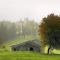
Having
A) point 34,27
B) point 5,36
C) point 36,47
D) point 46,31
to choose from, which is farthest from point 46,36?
point 34,27


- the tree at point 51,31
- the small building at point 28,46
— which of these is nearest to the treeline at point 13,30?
the small building at point 28,46

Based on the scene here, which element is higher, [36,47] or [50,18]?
[50,18]

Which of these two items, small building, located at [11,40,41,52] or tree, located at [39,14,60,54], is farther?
small building, located at [11,40,41,52]

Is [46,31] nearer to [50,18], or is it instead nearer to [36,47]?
[50,18]

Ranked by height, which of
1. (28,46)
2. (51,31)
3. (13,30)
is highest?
(13,30)

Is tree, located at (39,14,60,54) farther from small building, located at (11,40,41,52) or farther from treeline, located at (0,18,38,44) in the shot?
treeline, located at (0,18,38,44)

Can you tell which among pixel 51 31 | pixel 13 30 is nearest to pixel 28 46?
pixel 51 31

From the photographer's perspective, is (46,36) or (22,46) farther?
(22,46)

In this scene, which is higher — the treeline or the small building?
the treeline

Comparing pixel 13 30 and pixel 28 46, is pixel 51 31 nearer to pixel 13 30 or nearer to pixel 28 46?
pixel 28 46

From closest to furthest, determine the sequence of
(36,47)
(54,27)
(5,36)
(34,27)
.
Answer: (54,27) < (36,47) < (5,36) < (34,27)

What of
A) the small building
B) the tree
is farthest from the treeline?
the tree

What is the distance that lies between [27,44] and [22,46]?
1376 millimetres

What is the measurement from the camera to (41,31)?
59156mm
